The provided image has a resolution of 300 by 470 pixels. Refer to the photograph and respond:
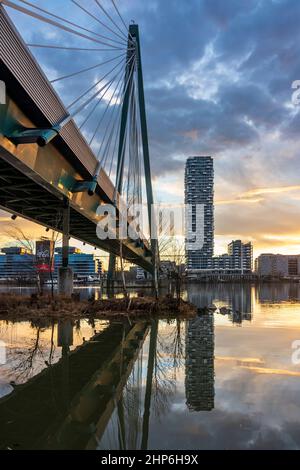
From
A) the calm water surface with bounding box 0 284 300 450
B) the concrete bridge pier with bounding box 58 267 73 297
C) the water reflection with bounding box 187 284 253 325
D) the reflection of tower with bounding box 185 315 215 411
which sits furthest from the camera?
the concrete bridge pier with bounding box 58 267 73 297

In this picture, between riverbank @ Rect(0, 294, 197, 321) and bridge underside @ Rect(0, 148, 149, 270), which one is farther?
riverbank @ Rect(0, 294, 197, 321)

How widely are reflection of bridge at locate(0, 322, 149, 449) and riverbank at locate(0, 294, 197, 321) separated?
469 inches

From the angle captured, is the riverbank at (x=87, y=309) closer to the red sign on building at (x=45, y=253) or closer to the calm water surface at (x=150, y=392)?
the red sign on building at (x=45, y=253)

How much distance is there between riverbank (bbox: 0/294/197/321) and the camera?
25.8m

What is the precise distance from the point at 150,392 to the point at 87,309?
18715mm

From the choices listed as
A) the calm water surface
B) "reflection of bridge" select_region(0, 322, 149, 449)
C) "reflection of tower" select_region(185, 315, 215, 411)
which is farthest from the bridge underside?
"reflection of tower" select_region(185, 315, 215, 411)

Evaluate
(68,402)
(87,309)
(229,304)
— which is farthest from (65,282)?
→ (68,402)

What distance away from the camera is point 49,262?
3212 centimetres

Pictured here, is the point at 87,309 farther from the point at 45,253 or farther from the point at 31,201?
the point at 31,201

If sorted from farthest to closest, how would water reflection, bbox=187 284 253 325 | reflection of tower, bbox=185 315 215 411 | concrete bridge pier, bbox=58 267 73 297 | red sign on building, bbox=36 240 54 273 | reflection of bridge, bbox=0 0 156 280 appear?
red sign on building, bbox=36 240 54 273, concrete bridge pier, bbox=58 267 73 297, water reflection, bbox=187 284 253 325, reflection of bridge, bbox=0 0 156 280, reflection of tower, bbox=185 315 215 411

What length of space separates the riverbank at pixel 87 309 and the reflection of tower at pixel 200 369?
7.00 meters

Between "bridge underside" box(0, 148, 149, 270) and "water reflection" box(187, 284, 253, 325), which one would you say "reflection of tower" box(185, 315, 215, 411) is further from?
"bridge underside" box(0, 148, 149, 270)
